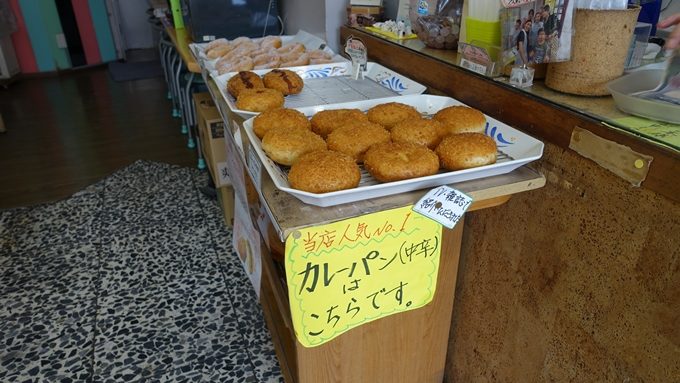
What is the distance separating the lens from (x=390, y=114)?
1052 millimetres

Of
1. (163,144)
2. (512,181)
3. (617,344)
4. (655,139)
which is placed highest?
(655,139)

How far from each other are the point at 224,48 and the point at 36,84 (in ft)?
14.8

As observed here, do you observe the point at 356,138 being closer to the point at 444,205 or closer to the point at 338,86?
the point at 444,205

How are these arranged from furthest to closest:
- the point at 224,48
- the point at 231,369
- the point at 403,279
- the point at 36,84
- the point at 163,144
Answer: the point at 36,84, the point at 163,144, the point at 224,48, the point at 231,369, the point at 403,279

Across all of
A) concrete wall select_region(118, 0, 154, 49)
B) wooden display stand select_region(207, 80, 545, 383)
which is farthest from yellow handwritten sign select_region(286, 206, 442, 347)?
concrete wall select_region(118, 0, 154, 49)

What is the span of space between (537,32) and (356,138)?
44 cm

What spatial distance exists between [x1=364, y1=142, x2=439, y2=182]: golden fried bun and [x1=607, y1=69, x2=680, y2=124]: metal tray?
34 centimetres

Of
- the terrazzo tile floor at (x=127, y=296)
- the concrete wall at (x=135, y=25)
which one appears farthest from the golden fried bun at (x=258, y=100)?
the concrete wall at (x=135, y=25)

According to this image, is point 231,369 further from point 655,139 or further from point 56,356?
point 655,139

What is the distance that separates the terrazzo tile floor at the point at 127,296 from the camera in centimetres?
160

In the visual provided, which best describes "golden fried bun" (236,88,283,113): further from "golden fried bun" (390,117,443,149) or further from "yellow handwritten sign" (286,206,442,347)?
"yellow handwritten sign" (286,206,442,347)

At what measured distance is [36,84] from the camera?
5215 mm

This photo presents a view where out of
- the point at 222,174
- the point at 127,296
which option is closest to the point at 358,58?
the point at 222,174

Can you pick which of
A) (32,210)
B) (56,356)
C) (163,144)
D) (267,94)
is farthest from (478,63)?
(163,144)
